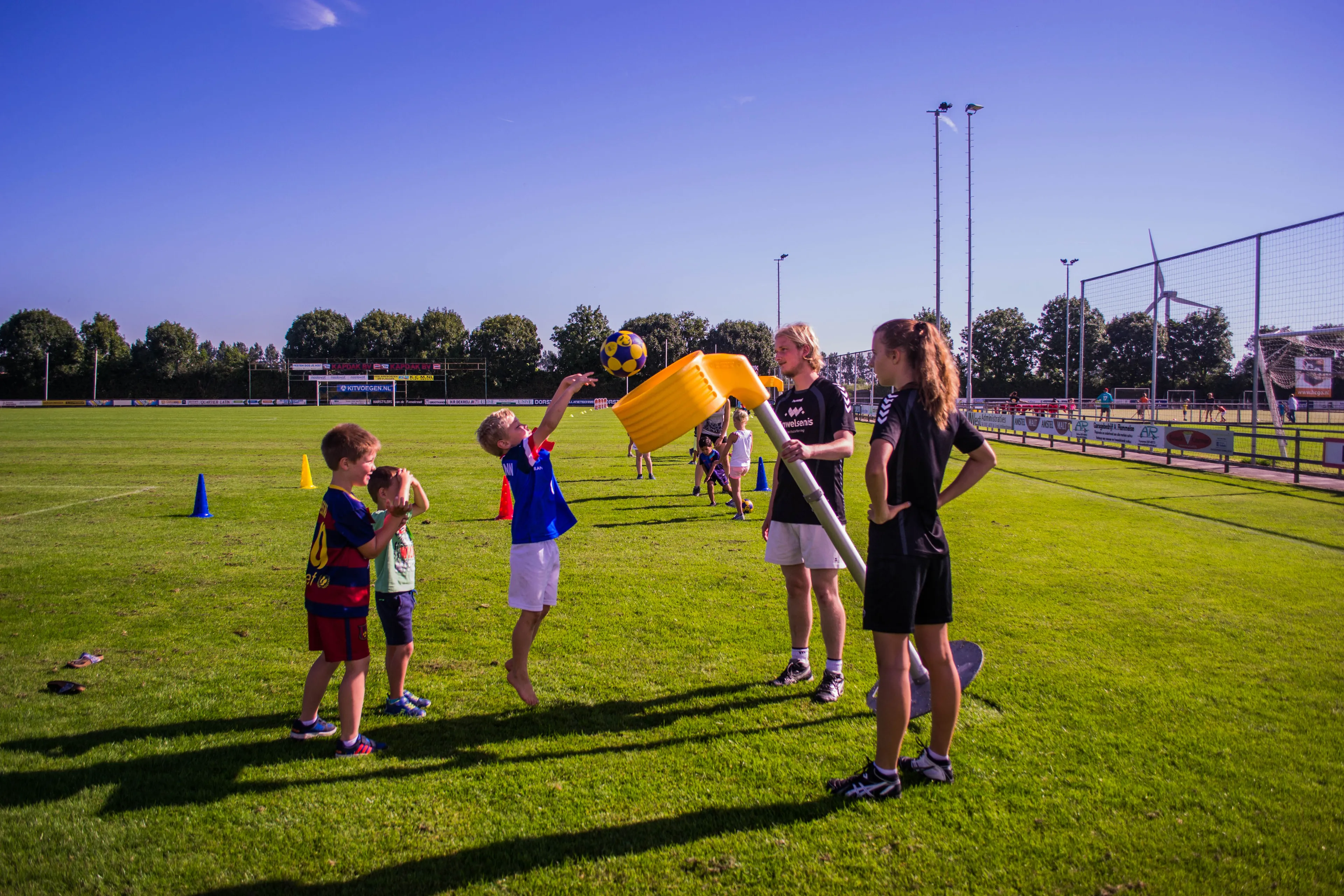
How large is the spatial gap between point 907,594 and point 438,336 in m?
97.0

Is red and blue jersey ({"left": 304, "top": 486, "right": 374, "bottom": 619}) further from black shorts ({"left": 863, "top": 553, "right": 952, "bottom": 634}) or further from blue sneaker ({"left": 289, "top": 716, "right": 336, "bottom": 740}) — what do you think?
black shorts ({"left": 863, "top": 553, "right": 952, "bottom": 634})

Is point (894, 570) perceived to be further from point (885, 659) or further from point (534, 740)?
point (534, 740)

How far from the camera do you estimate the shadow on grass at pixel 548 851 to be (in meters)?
2.73

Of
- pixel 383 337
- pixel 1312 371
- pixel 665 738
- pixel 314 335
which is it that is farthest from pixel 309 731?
pixel 314 335

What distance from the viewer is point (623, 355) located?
5746 mm

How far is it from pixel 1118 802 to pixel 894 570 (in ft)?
4.83

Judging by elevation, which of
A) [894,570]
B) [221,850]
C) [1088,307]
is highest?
[1088,307]

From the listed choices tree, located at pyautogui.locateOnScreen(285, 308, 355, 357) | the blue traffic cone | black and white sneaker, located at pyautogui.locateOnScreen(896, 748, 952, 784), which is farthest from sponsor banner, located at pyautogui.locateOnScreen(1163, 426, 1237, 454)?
tree, located at pyautogui.locateOnScreen(285, 308, 355, 357)

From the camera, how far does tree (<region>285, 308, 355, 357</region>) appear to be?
104m

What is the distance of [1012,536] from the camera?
9.34 metres

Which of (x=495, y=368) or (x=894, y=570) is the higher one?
(x=495, y=368)

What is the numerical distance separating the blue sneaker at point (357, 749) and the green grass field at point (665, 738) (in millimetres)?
89

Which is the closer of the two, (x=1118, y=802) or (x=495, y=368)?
(x=1118, y=802)

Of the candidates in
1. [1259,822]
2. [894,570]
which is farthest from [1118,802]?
[894,570]
